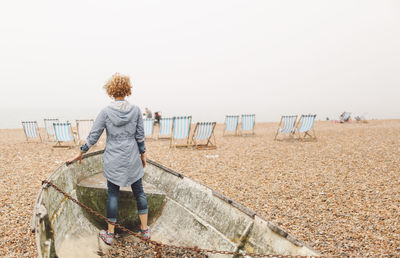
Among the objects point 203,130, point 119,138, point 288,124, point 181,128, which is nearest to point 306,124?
point 288,124

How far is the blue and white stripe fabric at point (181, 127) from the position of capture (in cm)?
1036

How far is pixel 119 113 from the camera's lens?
268 cm

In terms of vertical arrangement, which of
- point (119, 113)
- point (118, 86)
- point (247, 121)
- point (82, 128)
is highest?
point (118, 86)

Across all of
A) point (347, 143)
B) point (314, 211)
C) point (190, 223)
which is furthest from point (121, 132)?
point (347, 143)

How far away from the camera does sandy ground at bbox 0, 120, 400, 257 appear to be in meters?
3.49

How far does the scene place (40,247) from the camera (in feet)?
6.05

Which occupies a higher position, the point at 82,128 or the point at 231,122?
the point at 231,122

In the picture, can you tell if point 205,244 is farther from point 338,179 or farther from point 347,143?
point 347,143

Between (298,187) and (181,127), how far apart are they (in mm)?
5848

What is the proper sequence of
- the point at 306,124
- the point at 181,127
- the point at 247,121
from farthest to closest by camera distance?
the point at 247,121 → the point at 306,124 → the point at 181,127

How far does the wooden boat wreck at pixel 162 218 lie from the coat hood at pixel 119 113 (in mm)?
963

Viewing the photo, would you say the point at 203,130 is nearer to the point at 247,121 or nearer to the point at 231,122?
the point at 231,122

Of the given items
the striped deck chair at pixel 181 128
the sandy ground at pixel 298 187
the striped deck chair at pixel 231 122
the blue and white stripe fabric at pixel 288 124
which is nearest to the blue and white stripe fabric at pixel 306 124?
the blue and white stripe fabric at pixel 288 124

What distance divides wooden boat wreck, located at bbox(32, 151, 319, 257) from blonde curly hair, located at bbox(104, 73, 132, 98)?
116 centimetres
